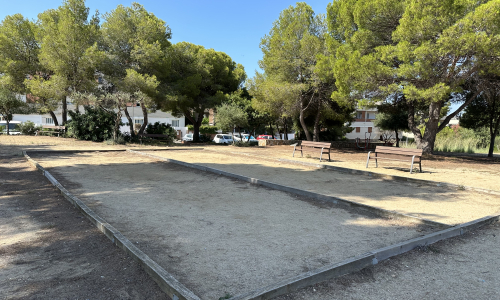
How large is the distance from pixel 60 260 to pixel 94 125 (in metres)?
19.7

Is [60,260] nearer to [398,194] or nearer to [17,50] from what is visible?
[398,194]

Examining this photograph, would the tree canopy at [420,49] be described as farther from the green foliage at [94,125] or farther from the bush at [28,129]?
the bush at [28,129]

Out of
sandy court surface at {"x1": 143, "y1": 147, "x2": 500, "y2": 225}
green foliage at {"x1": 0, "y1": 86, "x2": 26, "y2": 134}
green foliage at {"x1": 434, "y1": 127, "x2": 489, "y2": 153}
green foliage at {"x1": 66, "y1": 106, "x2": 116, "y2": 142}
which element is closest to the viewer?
sandy court surface at {"x1": 143, "y1": 147, "x2": 500, "y2": 225}

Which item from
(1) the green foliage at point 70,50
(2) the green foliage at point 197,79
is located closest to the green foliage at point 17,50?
(1) the green foliage at point 70,50

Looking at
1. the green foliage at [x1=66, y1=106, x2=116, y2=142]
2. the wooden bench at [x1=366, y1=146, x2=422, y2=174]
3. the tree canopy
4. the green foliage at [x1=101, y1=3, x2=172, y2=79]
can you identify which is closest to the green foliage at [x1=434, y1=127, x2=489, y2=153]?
the tree canopy

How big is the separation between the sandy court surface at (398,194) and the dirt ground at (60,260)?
452 centimetres

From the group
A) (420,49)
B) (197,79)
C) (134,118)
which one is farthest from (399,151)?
(134,118)

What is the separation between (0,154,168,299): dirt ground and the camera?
2680 mm

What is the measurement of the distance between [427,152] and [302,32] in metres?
9.85

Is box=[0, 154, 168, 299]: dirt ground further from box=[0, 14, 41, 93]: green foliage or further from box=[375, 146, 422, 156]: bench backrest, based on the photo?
box=[0, 14, 41, 93]: green foliage

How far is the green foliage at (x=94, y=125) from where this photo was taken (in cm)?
2105

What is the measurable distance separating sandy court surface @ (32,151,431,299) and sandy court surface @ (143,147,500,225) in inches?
39.0

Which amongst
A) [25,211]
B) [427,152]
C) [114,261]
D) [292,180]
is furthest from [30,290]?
[427,152]

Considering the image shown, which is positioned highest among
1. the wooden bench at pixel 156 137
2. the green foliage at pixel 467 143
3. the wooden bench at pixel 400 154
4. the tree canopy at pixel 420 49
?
the tree canopy at pixel 420 49
